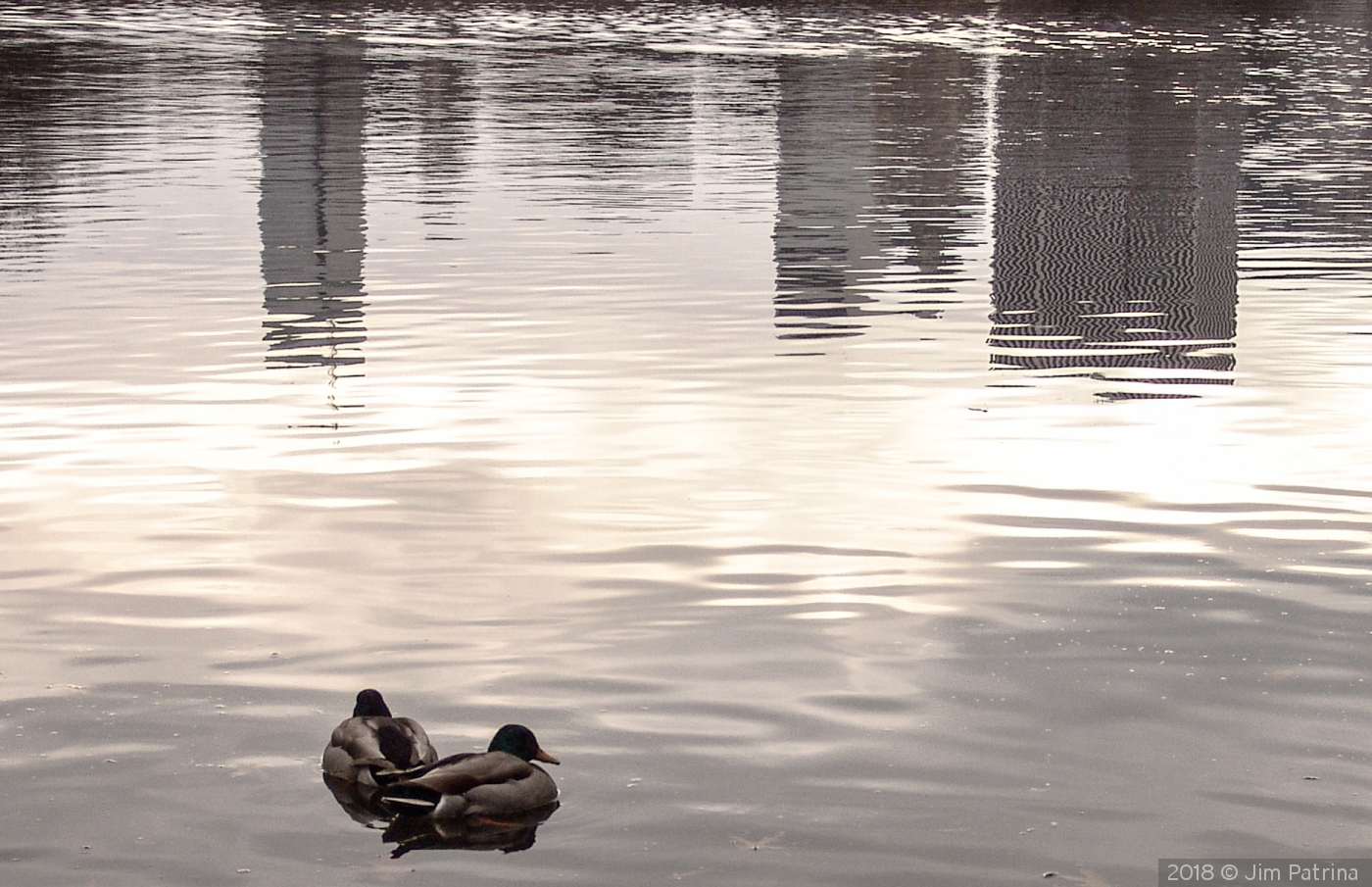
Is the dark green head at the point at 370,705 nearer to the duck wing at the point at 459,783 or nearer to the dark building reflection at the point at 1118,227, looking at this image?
the duck wing at the point at 459,783

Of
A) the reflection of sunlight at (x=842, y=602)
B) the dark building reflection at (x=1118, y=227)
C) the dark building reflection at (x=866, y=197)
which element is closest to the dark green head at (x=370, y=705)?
the reflection of sunlight at (x=842, y=602)

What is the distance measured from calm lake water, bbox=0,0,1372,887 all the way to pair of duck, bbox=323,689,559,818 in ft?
0.72

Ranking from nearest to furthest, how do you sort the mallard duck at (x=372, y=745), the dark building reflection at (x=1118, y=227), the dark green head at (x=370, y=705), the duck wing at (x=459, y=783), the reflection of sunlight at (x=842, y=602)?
the duck wing at (x=459, y=783)
the mallard duck at (x=372, y=745)
the dark green head at (x=370, y=705)
the reflection of sunlight at (x=842, y=602)
the dark building reflection at (x=1118, y=227)

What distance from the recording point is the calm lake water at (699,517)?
9.45 meters

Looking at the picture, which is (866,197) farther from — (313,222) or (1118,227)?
(313,222)

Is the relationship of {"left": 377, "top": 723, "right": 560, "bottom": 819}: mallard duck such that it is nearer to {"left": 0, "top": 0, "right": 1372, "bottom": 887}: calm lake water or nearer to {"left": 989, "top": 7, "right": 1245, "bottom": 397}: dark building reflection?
{"left": 0, "top": 0, "right": 1372, "bottom": 887}: calm lake water

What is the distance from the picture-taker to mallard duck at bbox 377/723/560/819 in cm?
901

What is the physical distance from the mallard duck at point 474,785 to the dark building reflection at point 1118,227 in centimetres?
1183

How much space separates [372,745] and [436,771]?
1.24 feet

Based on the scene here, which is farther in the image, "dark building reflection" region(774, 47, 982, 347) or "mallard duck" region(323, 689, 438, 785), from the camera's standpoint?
"dark building reflection" region(774, 47, 982, 347)

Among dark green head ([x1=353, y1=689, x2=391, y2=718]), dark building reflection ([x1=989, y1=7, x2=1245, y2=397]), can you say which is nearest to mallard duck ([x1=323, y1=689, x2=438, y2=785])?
dark green head ([x1=353, y1=689, x2=391, y2=718])

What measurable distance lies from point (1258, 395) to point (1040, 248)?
9784 mm

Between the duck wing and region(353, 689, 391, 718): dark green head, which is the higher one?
region(353, 689, 391, 718): dark green head

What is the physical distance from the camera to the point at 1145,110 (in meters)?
51.9
